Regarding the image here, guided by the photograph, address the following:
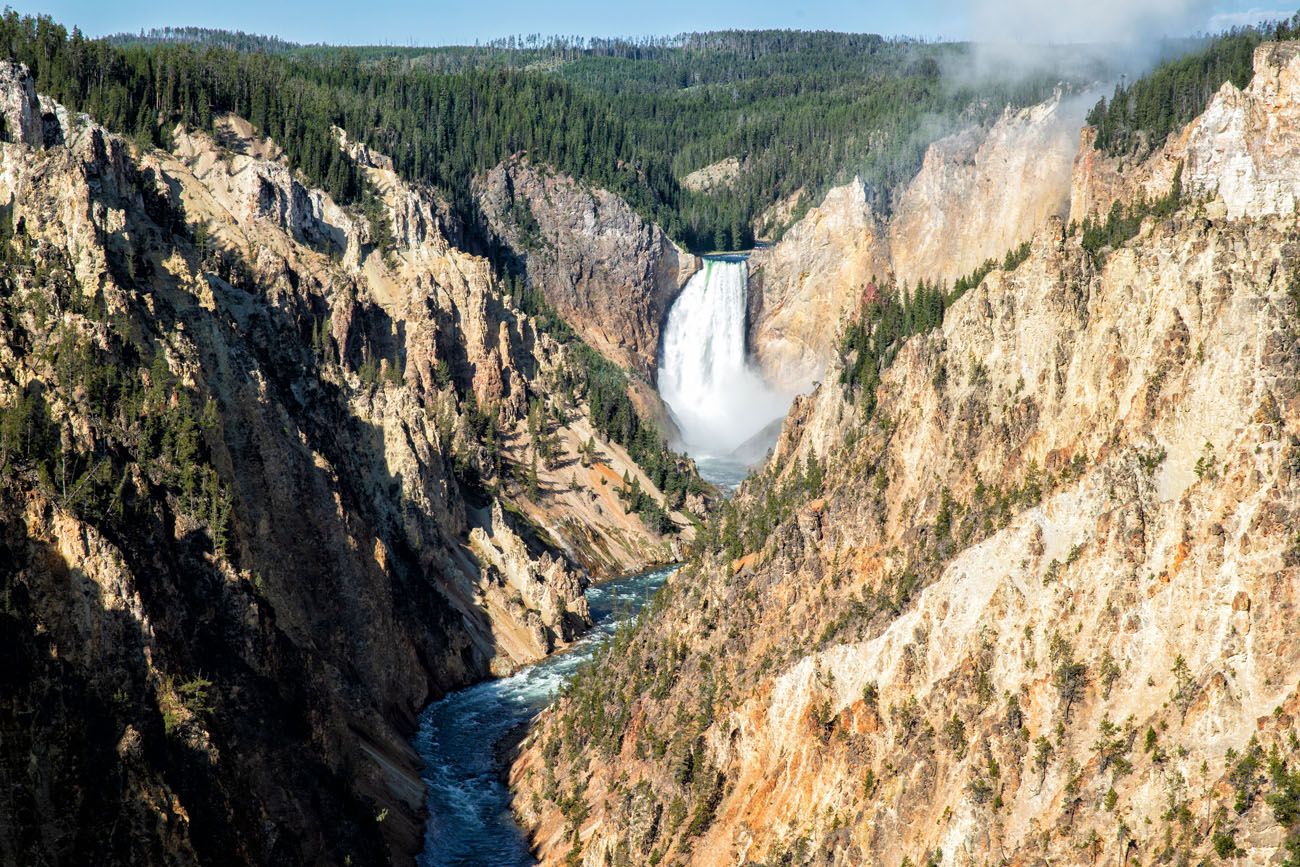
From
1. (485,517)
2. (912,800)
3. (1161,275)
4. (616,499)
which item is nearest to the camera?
(912,800)

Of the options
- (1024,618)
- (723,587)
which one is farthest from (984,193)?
(1024,618)

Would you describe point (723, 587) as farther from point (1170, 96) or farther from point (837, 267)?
point (837, 267)

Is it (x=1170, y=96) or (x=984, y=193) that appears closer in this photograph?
(x=1170, y=96)

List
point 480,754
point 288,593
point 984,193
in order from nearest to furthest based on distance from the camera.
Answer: point 288,593, point 480,754, point 984,193

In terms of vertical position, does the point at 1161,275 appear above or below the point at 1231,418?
above

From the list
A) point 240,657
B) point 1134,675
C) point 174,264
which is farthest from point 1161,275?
point 174,264

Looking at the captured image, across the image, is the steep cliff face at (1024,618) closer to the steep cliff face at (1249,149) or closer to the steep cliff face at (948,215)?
the steep cliff face at (1249,149)

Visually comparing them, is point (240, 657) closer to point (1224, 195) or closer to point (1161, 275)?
point (1161, 275)
